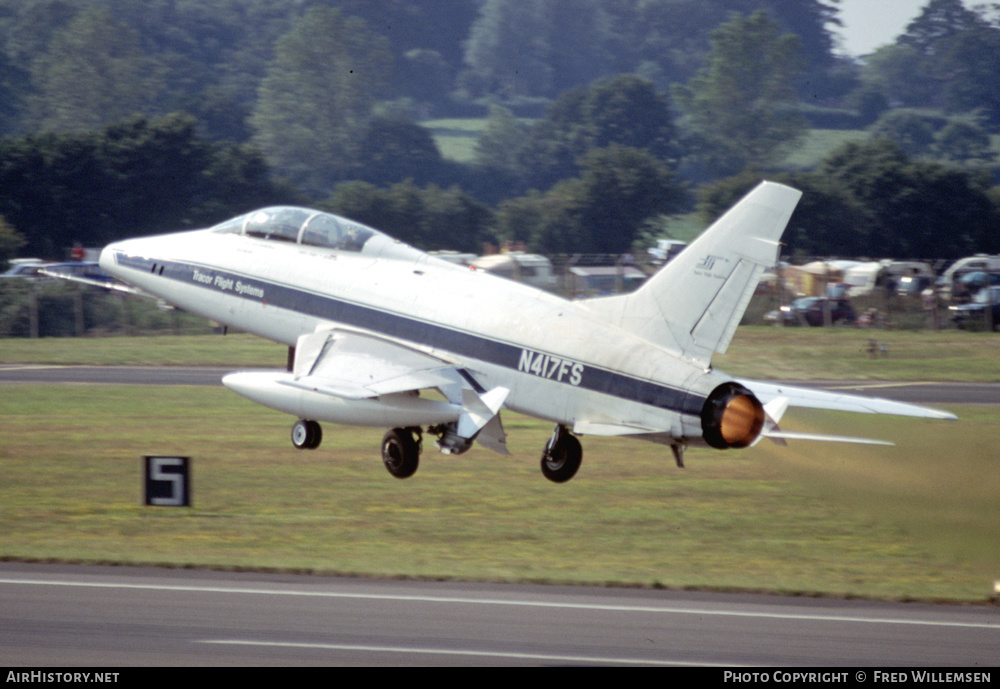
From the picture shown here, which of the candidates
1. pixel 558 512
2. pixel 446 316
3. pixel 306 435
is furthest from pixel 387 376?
pixel 558 512

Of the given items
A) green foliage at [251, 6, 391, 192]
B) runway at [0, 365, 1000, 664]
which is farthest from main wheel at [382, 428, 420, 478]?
green foliage at [251, 6, 391, 192]

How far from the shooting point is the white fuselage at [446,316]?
A: 18.3 metres

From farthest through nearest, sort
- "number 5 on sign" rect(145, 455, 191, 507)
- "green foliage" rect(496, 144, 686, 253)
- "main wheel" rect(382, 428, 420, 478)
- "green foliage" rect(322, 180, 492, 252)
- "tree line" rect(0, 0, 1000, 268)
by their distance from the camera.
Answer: "green foliage" rect(496, 144, 686, 253), "green foliage" rect(322, 180, 492, 252), "tree line" rect(0, 0, 1000, 268), "main wheel" rect(382, 428, 420, 478), "number 5 on sign" rect(145, 455, 191, 507)

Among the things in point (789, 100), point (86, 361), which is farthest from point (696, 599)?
point (789, 100)

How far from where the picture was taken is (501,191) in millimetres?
130875

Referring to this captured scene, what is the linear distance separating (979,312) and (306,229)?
35619 mm

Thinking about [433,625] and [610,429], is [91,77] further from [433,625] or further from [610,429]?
[433,625]

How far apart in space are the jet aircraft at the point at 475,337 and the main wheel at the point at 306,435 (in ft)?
0.13

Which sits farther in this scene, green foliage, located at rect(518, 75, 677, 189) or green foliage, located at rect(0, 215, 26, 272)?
green foliage, located at rect(518, 75, 677, 189)

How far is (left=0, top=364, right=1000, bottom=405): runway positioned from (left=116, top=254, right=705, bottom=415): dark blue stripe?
14281 mm

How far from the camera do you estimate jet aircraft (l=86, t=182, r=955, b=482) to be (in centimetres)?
1789

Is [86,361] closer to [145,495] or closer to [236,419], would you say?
[236,419]

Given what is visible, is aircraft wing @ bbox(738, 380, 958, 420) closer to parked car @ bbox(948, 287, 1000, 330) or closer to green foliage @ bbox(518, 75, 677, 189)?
parked car @ bbox(948, 287, 1000, 330)

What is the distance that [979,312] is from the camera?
164 feet
